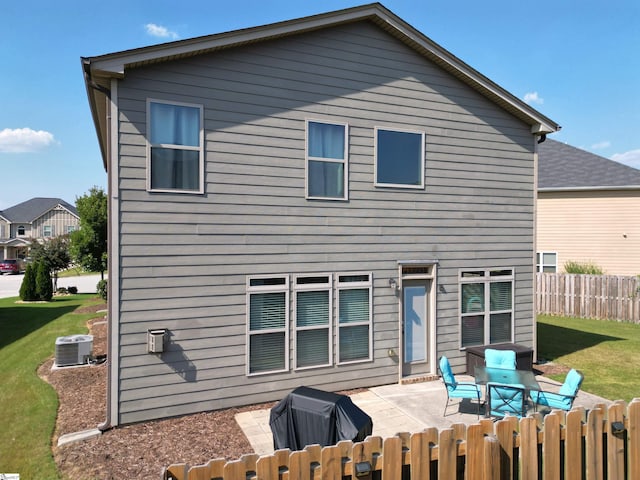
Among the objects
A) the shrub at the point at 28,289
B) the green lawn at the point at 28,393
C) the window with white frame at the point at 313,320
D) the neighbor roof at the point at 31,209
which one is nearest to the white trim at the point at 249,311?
the window with white frame at the point at 313,320

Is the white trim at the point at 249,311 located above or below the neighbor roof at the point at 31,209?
below

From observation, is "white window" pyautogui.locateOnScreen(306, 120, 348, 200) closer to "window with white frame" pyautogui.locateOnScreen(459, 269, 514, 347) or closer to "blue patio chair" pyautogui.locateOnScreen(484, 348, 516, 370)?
"window with white frame" pyautogui.locateOnScreen(459, 269, 514, 347)

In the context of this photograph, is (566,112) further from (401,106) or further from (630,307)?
(401,106)

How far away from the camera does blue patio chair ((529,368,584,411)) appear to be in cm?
620

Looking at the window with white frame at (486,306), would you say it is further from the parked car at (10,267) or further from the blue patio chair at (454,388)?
the parked car at (10,267)

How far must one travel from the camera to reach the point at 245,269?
734cm

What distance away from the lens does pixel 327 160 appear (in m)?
8.00

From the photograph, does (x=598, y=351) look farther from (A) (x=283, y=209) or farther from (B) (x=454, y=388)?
(A) (x=283, y=209)

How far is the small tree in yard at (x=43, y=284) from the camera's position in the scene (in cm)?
2131

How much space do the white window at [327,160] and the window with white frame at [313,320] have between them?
1677mm

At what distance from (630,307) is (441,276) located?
12.1 m

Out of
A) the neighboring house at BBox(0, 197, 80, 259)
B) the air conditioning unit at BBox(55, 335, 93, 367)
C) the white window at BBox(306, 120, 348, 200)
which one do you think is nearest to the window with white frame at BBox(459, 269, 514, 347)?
the white window at BBox(306, 120, 348, 200)

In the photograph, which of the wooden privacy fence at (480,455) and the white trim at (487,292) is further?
the white trim at (487,292)

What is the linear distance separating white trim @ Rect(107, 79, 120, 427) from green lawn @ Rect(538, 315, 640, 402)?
8.72 metres
